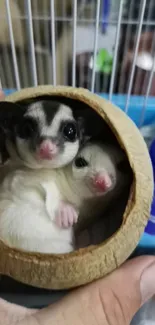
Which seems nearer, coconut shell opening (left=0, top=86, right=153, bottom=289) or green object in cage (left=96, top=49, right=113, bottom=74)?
coconut shell opening (left=0, top=86, right=153, bottom=289)

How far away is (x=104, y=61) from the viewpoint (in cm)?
114

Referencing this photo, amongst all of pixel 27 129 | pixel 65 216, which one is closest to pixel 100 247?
pixel 65 216

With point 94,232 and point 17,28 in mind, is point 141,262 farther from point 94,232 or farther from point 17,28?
point 17,28

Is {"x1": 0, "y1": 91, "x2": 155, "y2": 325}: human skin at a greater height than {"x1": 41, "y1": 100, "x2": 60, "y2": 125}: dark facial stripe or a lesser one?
lesser

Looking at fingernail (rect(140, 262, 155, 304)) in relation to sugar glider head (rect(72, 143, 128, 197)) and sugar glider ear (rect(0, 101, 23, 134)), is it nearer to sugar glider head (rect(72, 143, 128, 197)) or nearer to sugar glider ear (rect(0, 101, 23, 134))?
sugar glider head (rect(72, 143, 128, 197))

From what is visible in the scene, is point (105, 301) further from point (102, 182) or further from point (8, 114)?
point (8, 114)

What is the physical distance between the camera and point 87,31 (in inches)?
42.2

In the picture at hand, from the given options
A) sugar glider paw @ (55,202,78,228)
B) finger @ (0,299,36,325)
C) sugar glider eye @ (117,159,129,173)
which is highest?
sugar glider eye @ (117,159,129,173)

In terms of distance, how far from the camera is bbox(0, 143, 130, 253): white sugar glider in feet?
2.00

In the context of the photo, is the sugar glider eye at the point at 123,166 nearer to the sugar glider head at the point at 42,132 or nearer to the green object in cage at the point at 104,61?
the sugar glider head at the point at 42,132

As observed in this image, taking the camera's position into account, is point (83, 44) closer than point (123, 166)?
No

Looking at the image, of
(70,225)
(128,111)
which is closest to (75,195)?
(70,225)

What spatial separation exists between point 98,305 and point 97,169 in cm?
21

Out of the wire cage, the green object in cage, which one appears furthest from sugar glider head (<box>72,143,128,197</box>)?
the green object in cage
